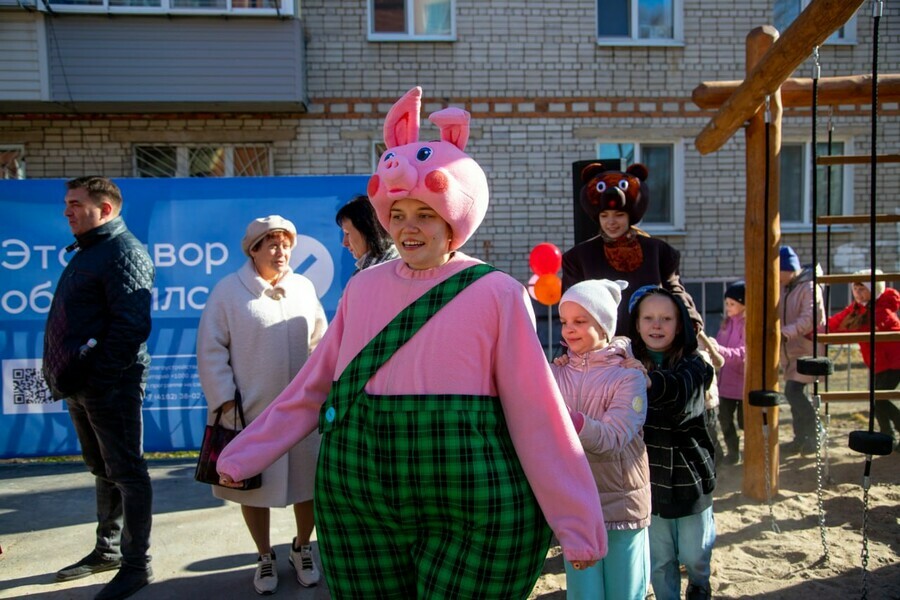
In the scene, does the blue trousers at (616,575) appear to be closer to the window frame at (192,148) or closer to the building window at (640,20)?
the window frame at (192,148)

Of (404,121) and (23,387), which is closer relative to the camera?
(404,121)

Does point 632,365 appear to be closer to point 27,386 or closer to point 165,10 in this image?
point 27,386

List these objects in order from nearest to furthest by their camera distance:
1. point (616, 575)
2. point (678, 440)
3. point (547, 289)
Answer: point (616, 575)
point (678, 440)
point (547, 289)

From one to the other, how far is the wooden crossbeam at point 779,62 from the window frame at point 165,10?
6885 mm

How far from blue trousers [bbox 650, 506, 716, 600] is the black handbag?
5.80ft

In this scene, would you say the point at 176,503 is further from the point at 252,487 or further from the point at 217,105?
the point at 217,105

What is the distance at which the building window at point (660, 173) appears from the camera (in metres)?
11.4

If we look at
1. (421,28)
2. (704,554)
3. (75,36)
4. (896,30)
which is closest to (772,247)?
(704,554)

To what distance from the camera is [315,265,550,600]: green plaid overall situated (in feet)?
6.13

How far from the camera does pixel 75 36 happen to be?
1018 cm

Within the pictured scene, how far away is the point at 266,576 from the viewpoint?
367cm

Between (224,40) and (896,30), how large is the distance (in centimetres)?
992

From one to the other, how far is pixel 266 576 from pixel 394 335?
2.23m

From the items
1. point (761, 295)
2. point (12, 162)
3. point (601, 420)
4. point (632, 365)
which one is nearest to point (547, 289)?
point (761, 295)
